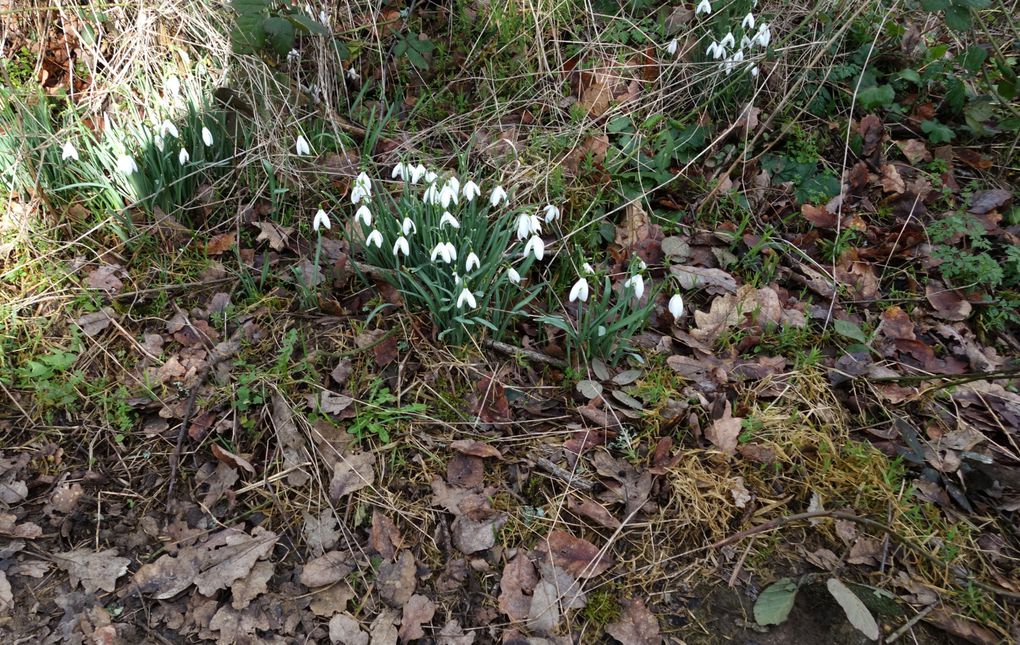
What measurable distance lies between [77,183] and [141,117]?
494mm

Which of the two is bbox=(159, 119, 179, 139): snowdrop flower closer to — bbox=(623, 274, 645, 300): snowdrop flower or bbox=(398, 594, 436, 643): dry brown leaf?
bbox=(623, 274, 645, 300): snowdrop flower

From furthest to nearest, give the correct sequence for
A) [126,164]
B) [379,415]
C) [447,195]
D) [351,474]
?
[126,164], [447,195], [379,415], [351,474]

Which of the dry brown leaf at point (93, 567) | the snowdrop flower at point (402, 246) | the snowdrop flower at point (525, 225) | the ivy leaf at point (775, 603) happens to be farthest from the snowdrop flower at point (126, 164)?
the ivy leaf at point (775, 603)

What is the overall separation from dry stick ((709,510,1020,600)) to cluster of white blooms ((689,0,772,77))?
2.04m

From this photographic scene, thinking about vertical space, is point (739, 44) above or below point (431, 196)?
below

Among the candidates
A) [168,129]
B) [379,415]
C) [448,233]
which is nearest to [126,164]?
[168,129]

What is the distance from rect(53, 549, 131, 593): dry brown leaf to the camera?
1.85 metres

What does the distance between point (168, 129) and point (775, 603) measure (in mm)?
2639

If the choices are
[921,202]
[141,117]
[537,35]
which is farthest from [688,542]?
[141,117]

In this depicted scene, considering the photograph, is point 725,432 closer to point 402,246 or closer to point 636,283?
point 636,283

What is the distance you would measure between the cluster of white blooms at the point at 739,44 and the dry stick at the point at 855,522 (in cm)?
204

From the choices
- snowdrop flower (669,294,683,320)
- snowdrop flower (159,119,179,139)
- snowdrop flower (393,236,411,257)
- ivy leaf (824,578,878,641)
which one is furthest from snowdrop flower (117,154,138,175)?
ivy leaf (824,578,878,641)

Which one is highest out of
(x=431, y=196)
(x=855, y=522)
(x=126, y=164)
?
(x=126, y=164)

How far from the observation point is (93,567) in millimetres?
1888
